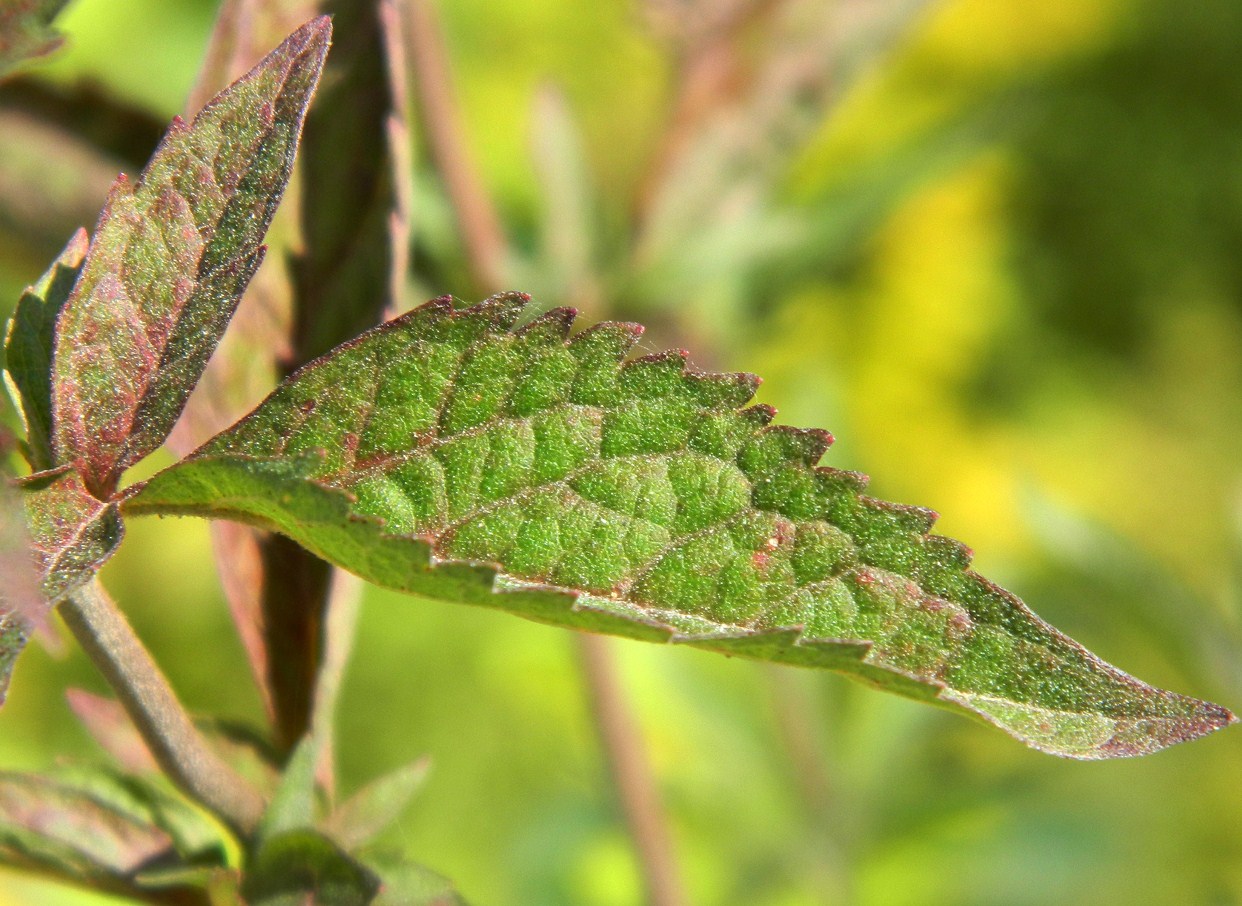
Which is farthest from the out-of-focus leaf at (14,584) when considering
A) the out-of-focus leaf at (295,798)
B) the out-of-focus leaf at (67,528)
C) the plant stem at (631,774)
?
the plant stem at (631,774)

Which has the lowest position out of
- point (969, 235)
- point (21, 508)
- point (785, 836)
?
point (21, 508)

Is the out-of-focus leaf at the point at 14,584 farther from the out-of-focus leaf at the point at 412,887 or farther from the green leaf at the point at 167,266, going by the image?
the out-of-focus leaf at the point at 412,887

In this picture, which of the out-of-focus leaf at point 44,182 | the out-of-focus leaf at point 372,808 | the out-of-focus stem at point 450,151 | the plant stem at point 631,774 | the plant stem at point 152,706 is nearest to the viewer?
the plant stem at point 152,706

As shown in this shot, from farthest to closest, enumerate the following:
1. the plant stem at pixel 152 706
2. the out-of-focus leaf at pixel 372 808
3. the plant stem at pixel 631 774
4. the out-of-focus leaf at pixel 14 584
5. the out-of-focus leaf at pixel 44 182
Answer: the plant stem at pixel 631 774 < the out-of-focus leaf at pixel 44 182 < the out-of-focus leaf at pixel 372 808 < the plant stem at pixel 152 706 < the out-of-focus leaf at pixel 14 584

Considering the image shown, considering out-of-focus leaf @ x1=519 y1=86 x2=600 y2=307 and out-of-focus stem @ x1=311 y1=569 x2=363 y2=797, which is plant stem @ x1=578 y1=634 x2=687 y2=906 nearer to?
out-of-focus leaf @ x1=519 y1=86 x2=600 y2=307

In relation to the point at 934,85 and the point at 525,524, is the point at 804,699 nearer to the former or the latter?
the point at 525,524

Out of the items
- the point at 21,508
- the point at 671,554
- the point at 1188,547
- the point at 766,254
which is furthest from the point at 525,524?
the point at 1188,547
